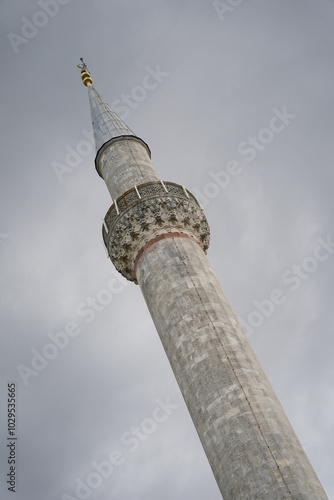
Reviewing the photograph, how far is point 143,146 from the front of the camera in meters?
19.9

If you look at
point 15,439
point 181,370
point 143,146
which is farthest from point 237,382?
point 15,439

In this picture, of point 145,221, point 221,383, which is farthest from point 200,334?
point 145,221

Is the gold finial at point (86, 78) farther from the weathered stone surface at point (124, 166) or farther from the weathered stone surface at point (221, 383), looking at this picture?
the weathered stone surface at point (221, 383)

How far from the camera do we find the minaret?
1010 centimetres

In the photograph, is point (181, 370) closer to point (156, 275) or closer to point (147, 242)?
point (156, 275)

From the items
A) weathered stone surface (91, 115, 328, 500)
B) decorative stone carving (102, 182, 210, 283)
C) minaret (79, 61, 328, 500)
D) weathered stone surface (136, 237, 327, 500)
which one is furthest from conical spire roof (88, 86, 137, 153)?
weathered stone surface (136, 237, 327, 500)

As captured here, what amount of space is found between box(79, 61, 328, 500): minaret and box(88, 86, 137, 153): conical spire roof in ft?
1.59

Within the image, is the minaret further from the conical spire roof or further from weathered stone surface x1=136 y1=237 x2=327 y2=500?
the conical spire roof

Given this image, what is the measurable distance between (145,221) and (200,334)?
435 cm

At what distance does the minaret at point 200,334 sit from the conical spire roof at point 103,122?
1.59ft

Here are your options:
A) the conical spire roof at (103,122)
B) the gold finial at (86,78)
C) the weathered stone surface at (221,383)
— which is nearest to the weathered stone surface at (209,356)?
the weathered stone surface at (221,383)

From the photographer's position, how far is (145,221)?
15367 mm

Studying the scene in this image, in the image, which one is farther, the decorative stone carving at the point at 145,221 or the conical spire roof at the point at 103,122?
the conical spire roof at the point at 103,122

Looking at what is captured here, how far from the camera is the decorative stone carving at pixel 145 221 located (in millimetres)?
15367
